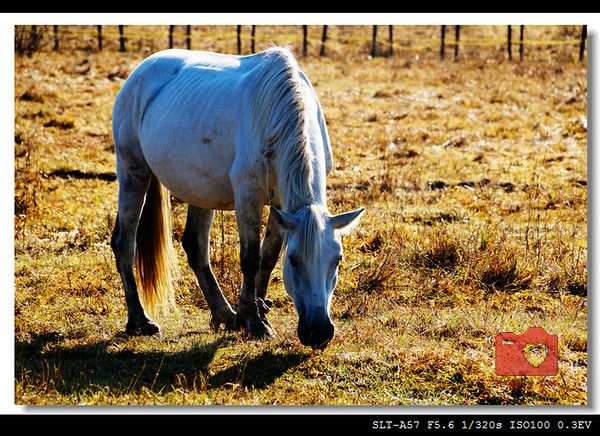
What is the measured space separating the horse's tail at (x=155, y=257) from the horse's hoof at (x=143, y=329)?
0.37 meters

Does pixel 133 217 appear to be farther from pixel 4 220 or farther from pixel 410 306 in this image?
pixel 410 306

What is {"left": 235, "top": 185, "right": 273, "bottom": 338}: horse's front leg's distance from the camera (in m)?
5.65

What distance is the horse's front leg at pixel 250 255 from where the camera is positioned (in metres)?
5.65

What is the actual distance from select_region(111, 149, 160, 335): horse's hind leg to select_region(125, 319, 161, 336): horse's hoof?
11cm

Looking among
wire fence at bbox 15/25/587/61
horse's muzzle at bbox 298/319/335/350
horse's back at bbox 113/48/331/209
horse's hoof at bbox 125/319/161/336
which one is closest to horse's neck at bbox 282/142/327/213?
horse's back at bbox 113/48/331/209

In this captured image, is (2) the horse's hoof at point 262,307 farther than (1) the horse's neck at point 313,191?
Yes

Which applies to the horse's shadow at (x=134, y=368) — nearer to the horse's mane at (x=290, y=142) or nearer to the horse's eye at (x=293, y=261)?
the horse's eye at (x=293, y=261)

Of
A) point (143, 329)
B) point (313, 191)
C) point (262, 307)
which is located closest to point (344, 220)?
point (313, 191)

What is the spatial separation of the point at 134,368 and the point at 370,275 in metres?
2.59

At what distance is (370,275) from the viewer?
23.7 ft

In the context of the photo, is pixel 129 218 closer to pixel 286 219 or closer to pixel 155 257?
pixel 155 257

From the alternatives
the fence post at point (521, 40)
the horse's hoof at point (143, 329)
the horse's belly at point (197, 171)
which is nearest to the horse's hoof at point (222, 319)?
the horse's hoof at point (143, 329)

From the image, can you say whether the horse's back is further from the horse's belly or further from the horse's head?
the horse's head


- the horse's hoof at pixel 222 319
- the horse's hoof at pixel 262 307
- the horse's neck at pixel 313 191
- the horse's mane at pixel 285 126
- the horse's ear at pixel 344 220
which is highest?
the horse's mane at pixel 285 126
